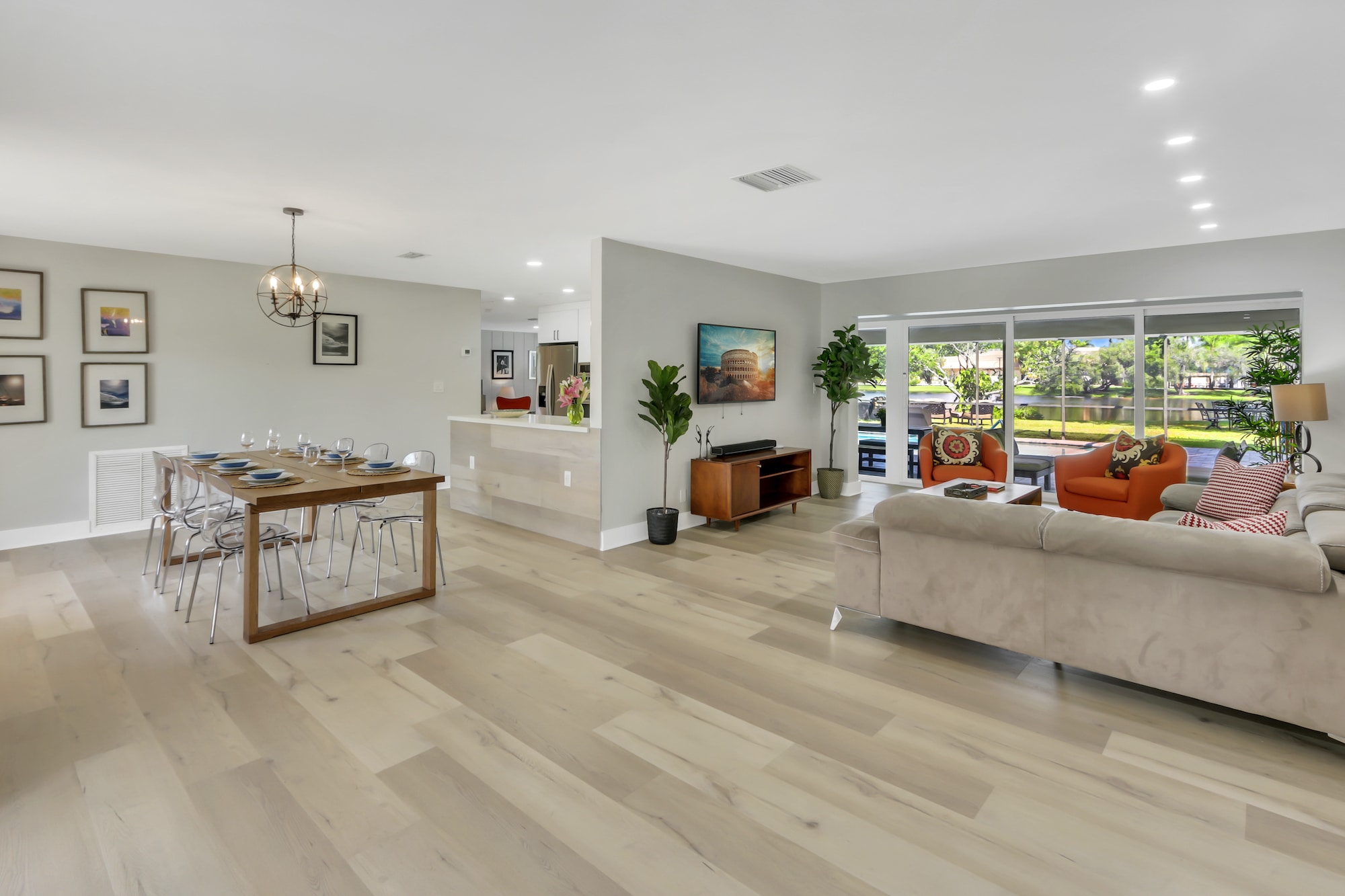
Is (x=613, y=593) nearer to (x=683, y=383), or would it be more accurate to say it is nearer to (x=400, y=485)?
(x=400, y=485)

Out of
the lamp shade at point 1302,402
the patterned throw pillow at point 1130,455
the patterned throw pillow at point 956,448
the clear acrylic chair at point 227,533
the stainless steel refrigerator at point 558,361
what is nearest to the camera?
the clear acrylic chair at point 227,533

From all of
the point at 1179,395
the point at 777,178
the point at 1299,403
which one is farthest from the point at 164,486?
the point at 1179,395

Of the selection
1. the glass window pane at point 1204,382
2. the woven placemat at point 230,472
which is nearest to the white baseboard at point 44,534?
the woven placemat at point 230,472

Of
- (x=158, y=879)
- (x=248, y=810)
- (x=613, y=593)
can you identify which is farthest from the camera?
(x=613, y=593)

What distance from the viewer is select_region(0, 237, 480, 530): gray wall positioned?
17.5 feet

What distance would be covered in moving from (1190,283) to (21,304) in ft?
30.8

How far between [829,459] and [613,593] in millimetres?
4397

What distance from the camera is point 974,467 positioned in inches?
256

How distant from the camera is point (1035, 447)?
698 cm

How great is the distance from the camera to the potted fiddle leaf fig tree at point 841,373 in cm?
726

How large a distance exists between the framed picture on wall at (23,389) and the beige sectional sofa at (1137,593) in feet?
20.5

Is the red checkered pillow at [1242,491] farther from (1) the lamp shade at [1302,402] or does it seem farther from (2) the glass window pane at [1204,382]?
(2) the glass window pane at [1204,382]

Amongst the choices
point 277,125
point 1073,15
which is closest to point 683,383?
point 277,125

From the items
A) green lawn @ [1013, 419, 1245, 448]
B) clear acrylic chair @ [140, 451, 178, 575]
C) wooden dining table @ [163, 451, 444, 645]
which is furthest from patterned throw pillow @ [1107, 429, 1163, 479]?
clear acrylic chair @ [140, 451, 178, 575]
